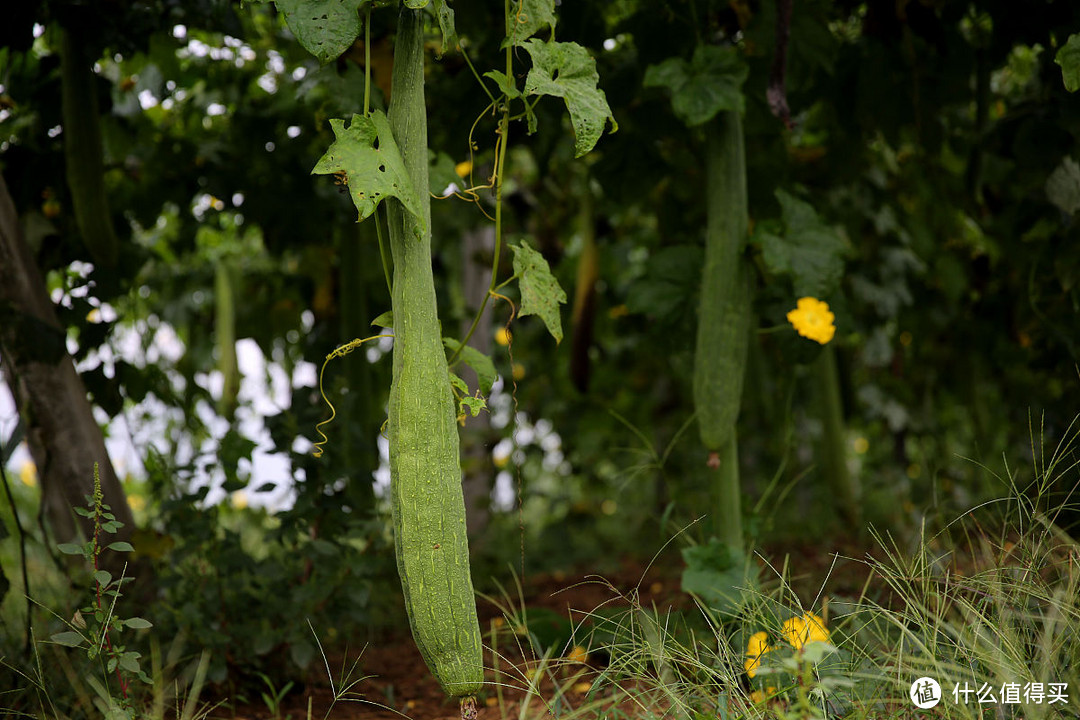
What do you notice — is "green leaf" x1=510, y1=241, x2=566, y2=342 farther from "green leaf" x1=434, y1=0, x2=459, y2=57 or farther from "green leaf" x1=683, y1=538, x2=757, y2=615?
"green leaf" x1=683, y1=538, x2=757, y2=615

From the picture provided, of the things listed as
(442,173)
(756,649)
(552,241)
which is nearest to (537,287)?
(442,173)

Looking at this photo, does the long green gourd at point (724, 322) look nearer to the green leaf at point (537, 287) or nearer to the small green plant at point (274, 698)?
the green leaf at point (537, 287)

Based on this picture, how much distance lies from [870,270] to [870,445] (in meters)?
2.59

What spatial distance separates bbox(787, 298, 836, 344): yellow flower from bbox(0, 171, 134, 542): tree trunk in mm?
1781

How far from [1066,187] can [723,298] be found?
95 centimetres

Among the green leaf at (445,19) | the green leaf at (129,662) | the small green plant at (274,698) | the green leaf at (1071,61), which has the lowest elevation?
the small green plant at (274,698)

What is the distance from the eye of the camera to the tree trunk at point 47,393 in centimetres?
222

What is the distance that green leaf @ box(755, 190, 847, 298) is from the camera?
2.14 metres

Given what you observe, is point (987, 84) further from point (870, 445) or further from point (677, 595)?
point (870, 445)

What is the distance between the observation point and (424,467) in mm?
1417

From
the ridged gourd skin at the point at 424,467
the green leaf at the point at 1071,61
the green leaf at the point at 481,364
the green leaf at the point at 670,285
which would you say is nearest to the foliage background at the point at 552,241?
the green leaf at the point at 670,285

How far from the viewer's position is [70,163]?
2.37m

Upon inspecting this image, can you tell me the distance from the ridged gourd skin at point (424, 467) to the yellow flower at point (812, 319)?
3.81ft

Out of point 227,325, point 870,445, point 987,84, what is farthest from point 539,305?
point 870,445
